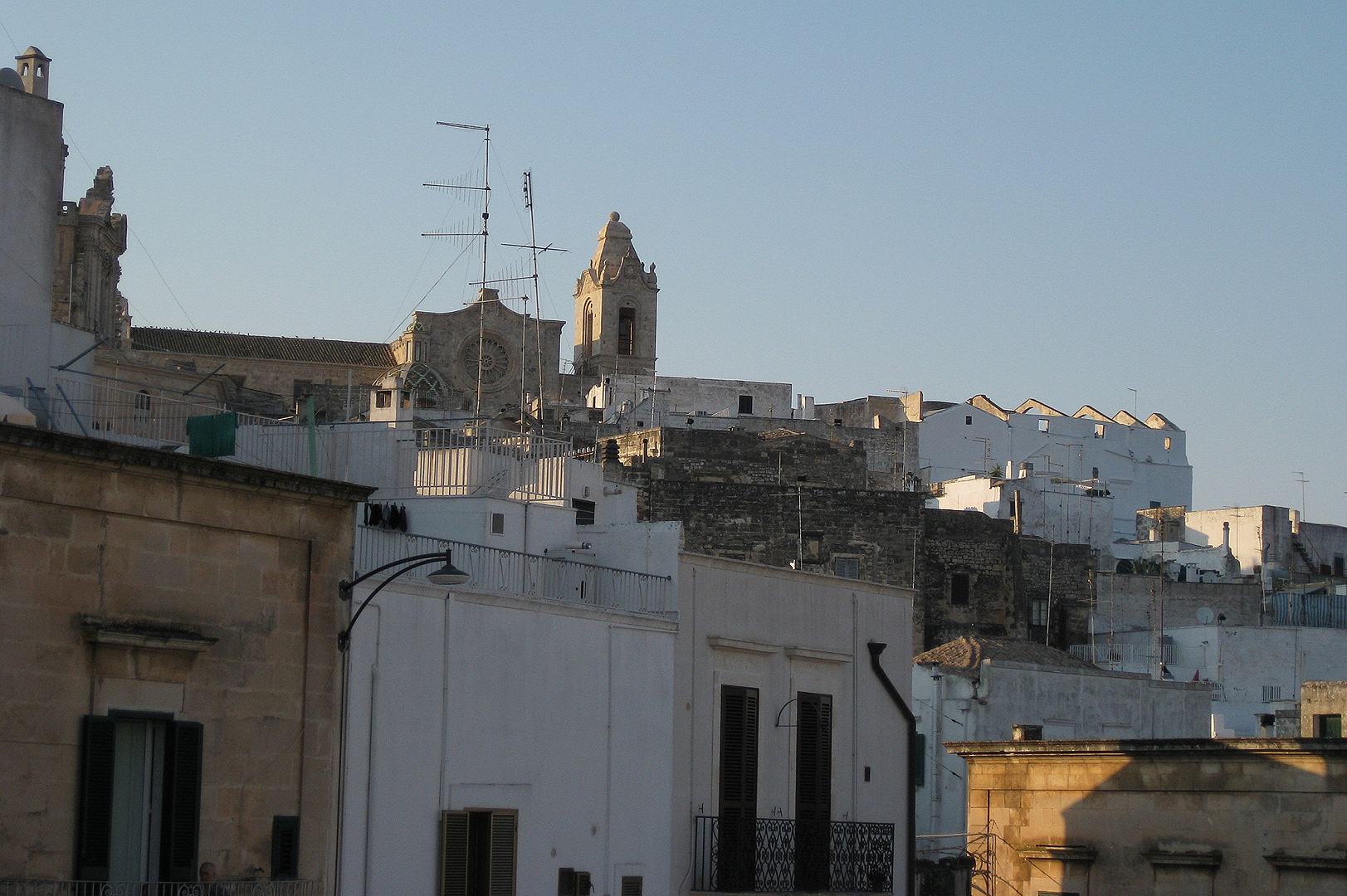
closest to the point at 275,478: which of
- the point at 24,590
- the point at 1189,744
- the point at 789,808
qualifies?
Answer: the point at 24,590

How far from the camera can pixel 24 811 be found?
13.3 m

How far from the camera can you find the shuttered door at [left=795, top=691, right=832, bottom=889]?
21.1 m

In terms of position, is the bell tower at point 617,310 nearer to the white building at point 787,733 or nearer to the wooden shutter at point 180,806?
the white building at point 787,733

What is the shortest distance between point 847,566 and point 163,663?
107 ft

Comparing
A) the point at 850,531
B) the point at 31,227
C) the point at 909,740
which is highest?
the point at 850,531

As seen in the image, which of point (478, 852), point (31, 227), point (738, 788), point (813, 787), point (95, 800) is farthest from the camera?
point (813, 787)

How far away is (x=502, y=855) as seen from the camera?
1720 centimetres

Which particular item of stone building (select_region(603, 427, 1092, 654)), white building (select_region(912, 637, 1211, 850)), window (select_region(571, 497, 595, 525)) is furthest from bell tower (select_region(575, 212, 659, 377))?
window (select_region(571, 497, 595, 525))

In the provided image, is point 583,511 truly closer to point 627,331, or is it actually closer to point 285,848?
point 285,848

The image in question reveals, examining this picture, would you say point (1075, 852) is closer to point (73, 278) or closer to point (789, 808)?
point (789, 808)

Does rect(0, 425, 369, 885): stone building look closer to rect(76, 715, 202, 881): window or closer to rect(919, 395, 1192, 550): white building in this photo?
rect(76, 715, 202, 881): window

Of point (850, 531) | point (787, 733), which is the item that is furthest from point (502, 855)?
point (850, 531)

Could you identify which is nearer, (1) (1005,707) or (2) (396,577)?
(2) (396,577)

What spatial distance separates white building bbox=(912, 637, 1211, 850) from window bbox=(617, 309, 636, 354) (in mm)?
56545
